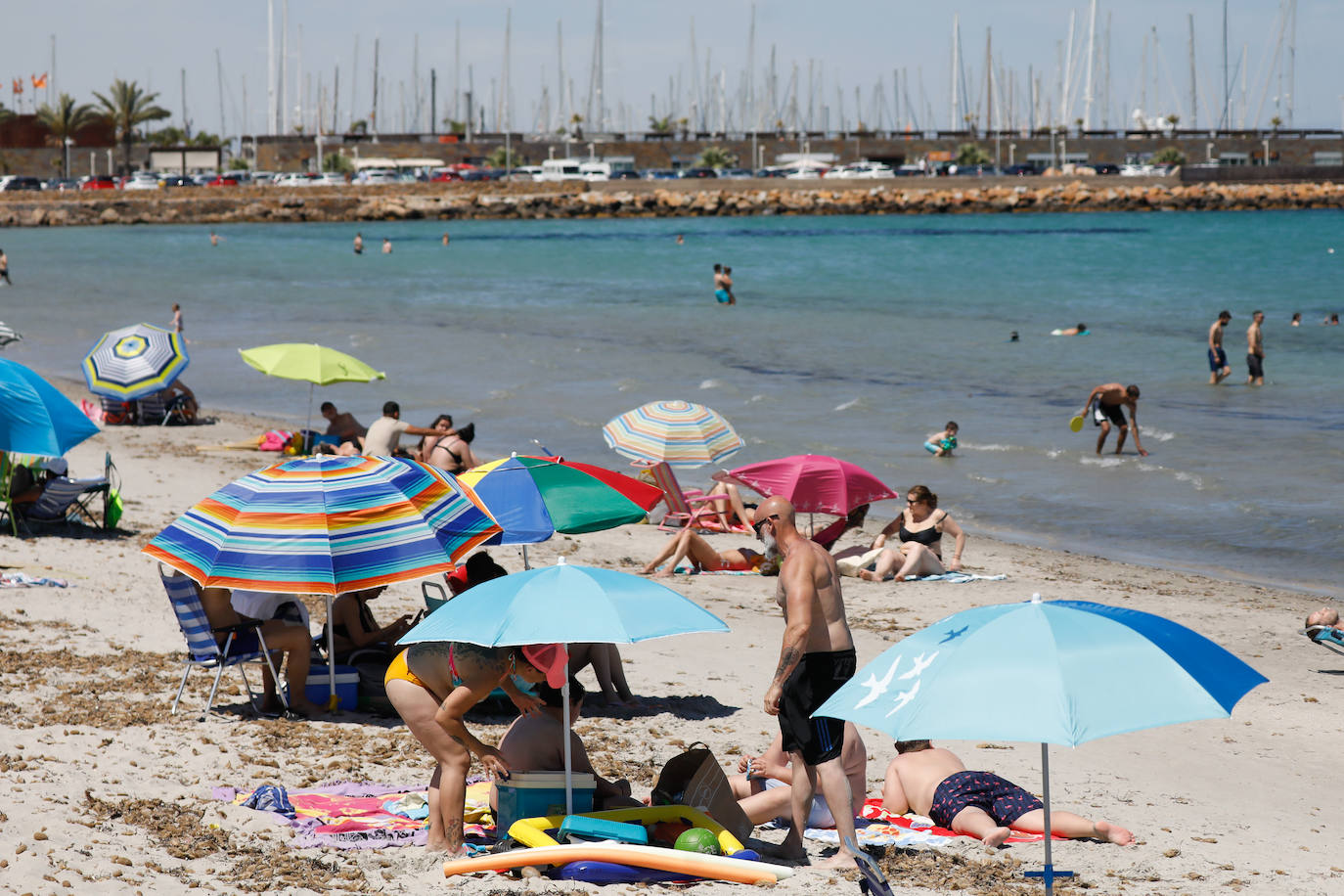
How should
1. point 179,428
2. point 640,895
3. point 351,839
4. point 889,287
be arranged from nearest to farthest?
1. point 640,895
2. point 351,839
3. point 179,428
4. point 889,287

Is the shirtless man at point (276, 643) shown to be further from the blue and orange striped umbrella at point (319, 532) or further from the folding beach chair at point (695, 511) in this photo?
the folding beach chair at point (695, 511)

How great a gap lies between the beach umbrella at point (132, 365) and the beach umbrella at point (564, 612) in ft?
48.3

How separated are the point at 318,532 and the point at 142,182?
99.8 metres

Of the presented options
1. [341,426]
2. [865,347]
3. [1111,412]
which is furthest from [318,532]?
[865,347]

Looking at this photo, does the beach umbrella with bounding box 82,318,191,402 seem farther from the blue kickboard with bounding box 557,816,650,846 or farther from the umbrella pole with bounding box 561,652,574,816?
the blue kickboard with bounding box 557,816,650,846

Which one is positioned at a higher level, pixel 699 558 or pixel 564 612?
pixel 564 612

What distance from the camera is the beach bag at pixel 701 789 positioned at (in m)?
5.95

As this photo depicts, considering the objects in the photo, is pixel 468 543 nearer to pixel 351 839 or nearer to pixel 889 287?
pixel 351 839

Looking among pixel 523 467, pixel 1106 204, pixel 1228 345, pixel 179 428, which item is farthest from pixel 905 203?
pixel 523 467

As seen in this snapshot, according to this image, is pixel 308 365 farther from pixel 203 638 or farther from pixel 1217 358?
pixel 1217 358

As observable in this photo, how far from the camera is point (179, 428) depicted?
19.8 metres

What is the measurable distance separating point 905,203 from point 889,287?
49.6 m

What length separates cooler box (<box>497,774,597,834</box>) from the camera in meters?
5.88

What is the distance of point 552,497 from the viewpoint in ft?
28.8
